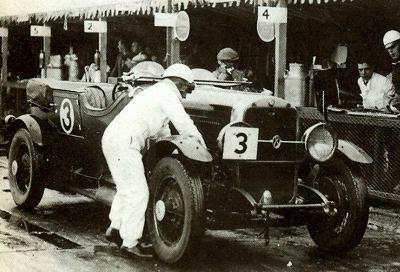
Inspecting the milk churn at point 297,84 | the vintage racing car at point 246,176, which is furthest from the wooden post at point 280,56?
the vintage racing car at point 246,176

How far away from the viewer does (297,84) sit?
9.86 metres

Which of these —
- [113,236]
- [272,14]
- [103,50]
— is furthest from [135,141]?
[103,50]

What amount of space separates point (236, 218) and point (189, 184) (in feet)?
1.59

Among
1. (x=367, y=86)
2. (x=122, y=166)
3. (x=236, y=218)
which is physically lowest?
(x=236, y=218)

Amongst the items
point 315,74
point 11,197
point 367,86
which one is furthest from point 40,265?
point 367,86

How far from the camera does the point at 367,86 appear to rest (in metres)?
9.84

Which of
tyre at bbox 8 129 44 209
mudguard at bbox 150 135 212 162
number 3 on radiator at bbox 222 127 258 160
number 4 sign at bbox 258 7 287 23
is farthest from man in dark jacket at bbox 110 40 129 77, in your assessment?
number 3 on radiator at bbox 222 127 258 160

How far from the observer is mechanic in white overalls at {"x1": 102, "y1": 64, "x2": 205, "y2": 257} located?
585 cm

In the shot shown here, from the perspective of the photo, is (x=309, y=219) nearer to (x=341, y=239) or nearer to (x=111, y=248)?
(x=341, y=239)

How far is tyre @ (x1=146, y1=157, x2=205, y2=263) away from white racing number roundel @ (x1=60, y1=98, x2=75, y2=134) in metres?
1.94

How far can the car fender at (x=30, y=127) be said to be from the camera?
7.81 m

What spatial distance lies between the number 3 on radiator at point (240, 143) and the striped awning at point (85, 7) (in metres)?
3.92

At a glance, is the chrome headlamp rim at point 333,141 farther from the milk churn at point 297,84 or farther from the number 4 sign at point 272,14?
the milk churn at point 297,84

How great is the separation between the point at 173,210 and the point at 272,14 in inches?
170
